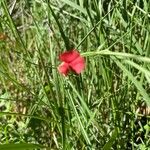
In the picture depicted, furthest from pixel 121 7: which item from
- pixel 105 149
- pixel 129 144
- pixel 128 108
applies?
pixel 105 149

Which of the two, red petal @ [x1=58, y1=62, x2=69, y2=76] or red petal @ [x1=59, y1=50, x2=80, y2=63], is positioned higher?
red petal @ [x1=59, y1=50, x2=80, y2=63]

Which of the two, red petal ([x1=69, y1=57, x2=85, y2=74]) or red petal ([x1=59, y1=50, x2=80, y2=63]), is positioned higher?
red petal ([x1=59, y1=50, x2=80, y2=63])

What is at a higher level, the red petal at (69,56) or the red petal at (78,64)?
the red petal at (69,56)

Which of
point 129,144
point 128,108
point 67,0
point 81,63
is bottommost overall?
point 129,144

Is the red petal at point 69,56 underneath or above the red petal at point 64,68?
above

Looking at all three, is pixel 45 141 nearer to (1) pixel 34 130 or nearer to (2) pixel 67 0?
Answer: (1) pixel 34 130
